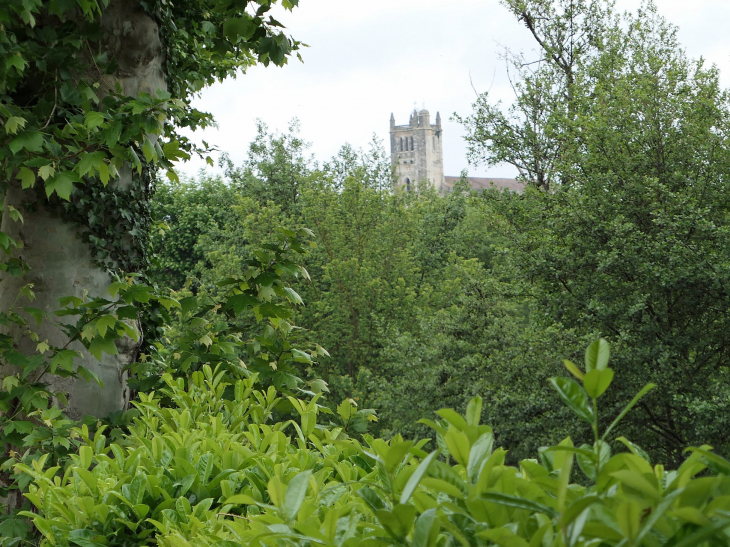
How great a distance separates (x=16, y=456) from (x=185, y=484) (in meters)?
1.99

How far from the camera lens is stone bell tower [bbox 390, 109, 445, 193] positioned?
3912 inches

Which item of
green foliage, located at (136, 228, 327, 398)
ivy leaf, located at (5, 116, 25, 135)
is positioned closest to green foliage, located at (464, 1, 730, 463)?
green foliage, located at (136, 228, 327, 398)

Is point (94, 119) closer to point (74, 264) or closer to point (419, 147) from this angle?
point (74, 264)

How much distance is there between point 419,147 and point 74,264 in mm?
98970

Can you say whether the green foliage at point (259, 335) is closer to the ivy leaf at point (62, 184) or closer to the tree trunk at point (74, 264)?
the tree trunk at point (74, 264)

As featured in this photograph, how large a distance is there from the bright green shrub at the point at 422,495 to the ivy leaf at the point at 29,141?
71.2 inches

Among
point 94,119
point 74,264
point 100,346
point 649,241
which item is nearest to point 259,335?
point 100,346

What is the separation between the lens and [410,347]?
58.0 ft

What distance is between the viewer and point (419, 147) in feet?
329

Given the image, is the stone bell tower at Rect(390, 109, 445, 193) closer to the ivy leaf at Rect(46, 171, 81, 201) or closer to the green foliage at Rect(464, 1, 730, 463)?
the green foliage at Rect(464, 1, 730, 463)

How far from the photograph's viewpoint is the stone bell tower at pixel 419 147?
9938 centimetres

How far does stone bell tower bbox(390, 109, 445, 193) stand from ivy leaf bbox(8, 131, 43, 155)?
95859 millimetres

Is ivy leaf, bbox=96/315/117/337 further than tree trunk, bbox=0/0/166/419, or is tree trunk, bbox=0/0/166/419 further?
tree trunk, bbox=0/0/166/419

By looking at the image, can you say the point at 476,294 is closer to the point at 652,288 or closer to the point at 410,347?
the point at 410,347
